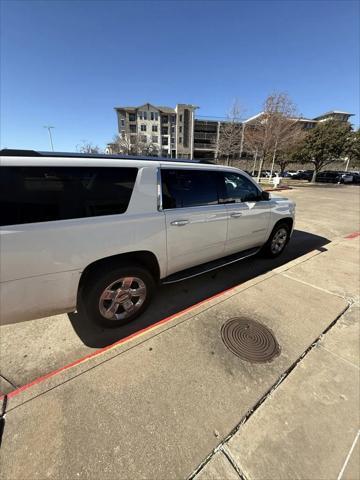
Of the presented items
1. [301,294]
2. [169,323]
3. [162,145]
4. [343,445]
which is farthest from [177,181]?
[162,145]

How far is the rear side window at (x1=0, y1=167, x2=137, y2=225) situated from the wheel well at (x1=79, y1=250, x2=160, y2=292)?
1.58 feet

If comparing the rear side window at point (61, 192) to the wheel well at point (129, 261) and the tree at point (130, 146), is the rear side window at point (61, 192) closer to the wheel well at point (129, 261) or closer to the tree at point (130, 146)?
the wheel well at point (129, 261)

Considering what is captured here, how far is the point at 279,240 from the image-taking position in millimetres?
4785

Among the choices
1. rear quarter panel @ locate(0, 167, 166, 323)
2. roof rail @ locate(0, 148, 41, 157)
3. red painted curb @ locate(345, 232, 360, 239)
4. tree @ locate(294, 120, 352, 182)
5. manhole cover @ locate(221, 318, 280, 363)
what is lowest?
red painted curb @ locate(345, 232, 360, 239)

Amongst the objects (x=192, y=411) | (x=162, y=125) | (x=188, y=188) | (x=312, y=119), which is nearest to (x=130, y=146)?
(x=162, y=125)

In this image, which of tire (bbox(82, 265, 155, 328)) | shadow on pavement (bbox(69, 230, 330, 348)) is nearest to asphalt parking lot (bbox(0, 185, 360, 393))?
shadow on pavement (bbox(69, 230, 330, 348))

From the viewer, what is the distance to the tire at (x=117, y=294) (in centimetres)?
231

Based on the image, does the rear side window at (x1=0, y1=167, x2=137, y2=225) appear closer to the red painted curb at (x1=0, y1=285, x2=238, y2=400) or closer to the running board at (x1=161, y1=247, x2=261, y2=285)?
the running board at (x1=161, y1=247, x2=261, y2=285)

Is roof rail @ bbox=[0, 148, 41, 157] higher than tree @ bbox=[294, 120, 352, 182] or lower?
lower

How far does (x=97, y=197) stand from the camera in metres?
2.18

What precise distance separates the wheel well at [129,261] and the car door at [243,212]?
132cm

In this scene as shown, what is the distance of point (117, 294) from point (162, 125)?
214ft

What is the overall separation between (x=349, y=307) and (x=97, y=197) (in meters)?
3.60

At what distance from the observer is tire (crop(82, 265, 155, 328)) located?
2309 mm
